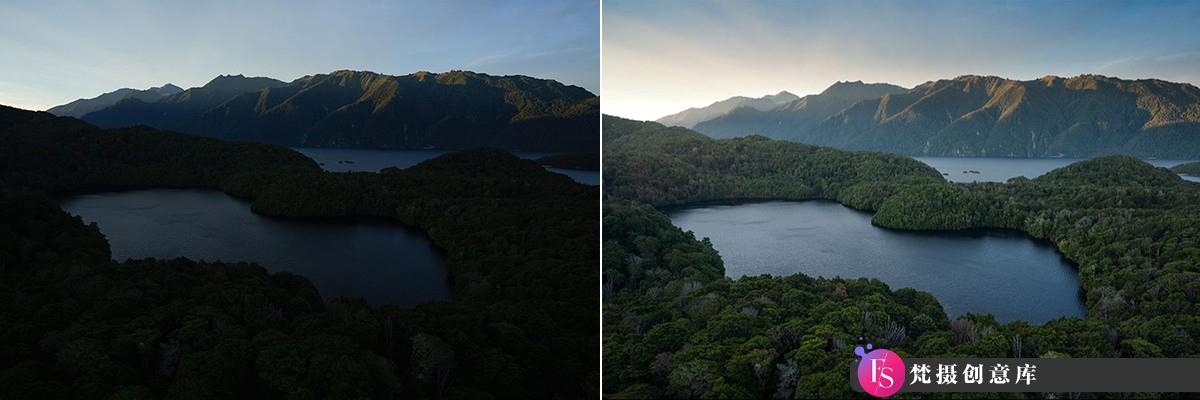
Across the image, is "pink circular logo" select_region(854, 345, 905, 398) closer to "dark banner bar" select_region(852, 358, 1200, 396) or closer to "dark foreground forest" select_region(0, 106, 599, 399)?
"dark banner bar" select_region(852, 358, 1200, 396)

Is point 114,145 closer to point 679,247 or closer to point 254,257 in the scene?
point 254,257

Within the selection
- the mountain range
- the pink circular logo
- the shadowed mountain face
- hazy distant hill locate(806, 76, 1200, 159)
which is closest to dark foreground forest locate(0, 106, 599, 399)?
the pink circular logo

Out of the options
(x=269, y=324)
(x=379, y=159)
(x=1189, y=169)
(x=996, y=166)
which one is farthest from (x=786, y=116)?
(x=379, y=159)

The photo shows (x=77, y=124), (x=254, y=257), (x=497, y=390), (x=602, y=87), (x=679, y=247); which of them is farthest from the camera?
(x=77, y=124)

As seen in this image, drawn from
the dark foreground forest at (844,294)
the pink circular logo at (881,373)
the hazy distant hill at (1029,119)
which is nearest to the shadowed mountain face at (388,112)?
the hazy distant hill at (1029,119)

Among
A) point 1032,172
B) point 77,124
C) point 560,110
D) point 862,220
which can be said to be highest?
point 560,110

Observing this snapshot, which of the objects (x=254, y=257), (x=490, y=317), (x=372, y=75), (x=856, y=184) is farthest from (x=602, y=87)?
(x=372, y=75)
